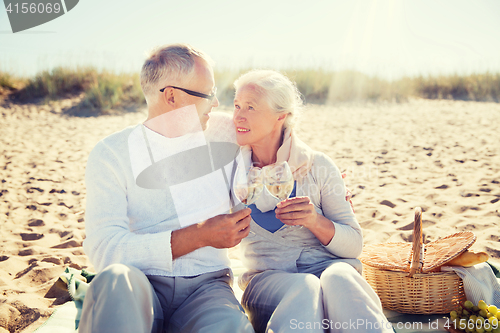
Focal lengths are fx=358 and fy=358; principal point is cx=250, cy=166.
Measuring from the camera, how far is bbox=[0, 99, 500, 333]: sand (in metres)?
3.45

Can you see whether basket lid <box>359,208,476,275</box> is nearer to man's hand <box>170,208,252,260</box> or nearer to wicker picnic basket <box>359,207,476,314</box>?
wicker picnic basket <box>359,207,476,314</box>

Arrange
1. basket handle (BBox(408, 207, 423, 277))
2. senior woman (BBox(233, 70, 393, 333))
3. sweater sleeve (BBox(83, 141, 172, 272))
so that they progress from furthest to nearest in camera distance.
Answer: basket handle (BBox(408, 207, 423, 277)) < sweater sleeve (BBox(83, 141, 172, 272)) < senior woman (BBox(233, 70, 393, 333))

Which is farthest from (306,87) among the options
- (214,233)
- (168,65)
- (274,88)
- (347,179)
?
(214,233)

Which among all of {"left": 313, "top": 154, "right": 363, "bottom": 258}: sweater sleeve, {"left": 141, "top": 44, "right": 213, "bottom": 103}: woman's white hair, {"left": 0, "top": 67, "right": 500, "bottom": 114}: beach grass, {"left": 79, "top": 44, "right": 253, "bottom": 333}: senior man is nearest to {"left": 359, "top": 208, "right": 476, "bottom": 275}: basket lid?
{"left": 313, "top": 154, "right": 363, "bottom": 258}: sweater sleeve

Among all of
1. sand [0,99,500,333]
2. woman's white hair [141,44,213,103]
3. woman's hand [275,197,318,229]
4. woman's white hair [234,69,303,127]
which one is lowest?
sand [0,99,500,333]

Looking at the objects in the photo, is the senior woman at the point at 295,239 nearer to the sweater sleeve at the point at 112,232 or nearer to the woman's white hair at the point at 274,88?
the woman's white hair at the point at 274,88

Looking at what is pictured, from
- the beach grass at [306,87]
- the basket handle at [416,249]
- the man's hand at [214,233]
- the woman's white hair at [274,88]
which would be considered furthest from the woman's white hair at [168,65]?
the beach grass at [306,87]

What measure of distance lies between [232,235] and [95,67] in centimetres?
1401

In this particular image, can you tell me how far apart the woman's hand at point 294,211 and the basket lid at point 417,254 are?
3.11 ft

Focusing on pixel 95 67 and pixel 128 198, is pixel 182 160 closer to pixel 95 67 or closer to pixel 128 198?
pixel 128 198

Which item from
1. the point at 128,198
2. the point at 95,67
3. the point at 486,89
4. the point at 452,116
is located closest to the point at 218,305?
the point at 128,198

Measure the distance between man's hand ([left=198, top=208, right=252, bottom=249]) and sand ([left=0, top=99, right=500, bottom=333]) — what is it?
1.64 meters

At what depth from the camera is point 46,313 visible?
270 centimetres

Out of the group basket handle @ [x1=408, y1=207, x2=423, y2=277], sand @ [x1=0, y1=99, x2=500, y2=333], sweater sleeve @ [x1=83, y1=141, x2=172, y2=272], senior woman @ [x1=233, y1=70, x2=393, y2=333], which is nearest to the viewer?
senior woman @ [x1=233, y1=70, x2=393, y2=333]
